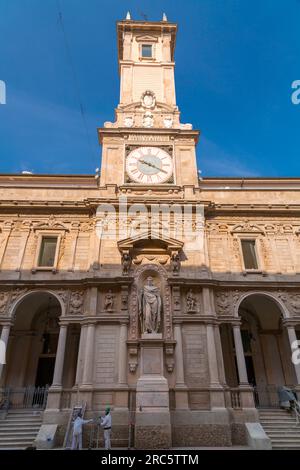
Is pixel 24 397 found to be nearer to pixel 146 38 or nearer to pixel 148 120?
pixel 148 120

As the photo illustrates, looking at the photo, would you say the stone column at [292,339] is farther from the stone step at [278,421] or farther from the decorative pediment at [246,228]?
the decorative pediment at [246,228]

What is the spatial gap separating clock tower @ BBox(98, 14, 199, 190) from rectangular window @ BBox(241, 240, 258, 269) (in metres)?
4.50

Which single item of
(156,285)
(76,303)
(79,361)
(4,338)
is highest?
(156,285)

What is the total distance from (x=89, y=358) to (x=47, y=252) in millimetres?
6085

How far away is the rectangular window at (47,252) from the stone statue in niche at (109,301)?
356 centimetres

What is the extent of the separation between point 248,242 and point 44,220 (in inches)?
441

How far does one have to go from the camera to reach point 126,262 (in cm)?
1582

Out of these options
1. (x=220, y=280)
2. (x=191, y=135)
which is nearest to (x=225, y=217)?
(x=220, y=280)

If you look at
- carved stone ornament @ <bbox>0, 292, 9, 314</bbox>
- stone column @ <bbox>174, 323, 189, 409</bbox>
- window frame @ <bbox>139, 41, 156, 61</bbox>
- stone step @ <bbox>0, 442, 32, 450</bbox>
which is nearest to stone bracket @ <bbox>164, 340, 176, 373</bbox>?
stone column @ <bbox>174, 323, 189, 409</bbox>

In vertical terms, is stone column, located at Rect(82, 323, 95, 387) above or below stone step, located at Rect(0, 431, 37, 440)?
above

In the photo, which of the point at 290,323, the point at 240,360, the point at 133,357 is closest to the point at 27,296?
the point at 133,357

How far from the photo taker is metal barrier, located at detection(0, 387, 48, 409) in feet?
47.8

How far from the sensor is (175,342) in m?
14.3

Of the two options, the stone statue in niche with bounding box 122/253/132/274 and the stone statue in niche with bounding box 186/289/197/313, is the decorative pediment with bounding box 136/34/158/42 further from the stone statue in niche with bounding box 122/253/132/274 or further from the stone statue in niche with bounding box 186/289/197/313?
the stone statue in niche with bounding box 186/289/197/313
